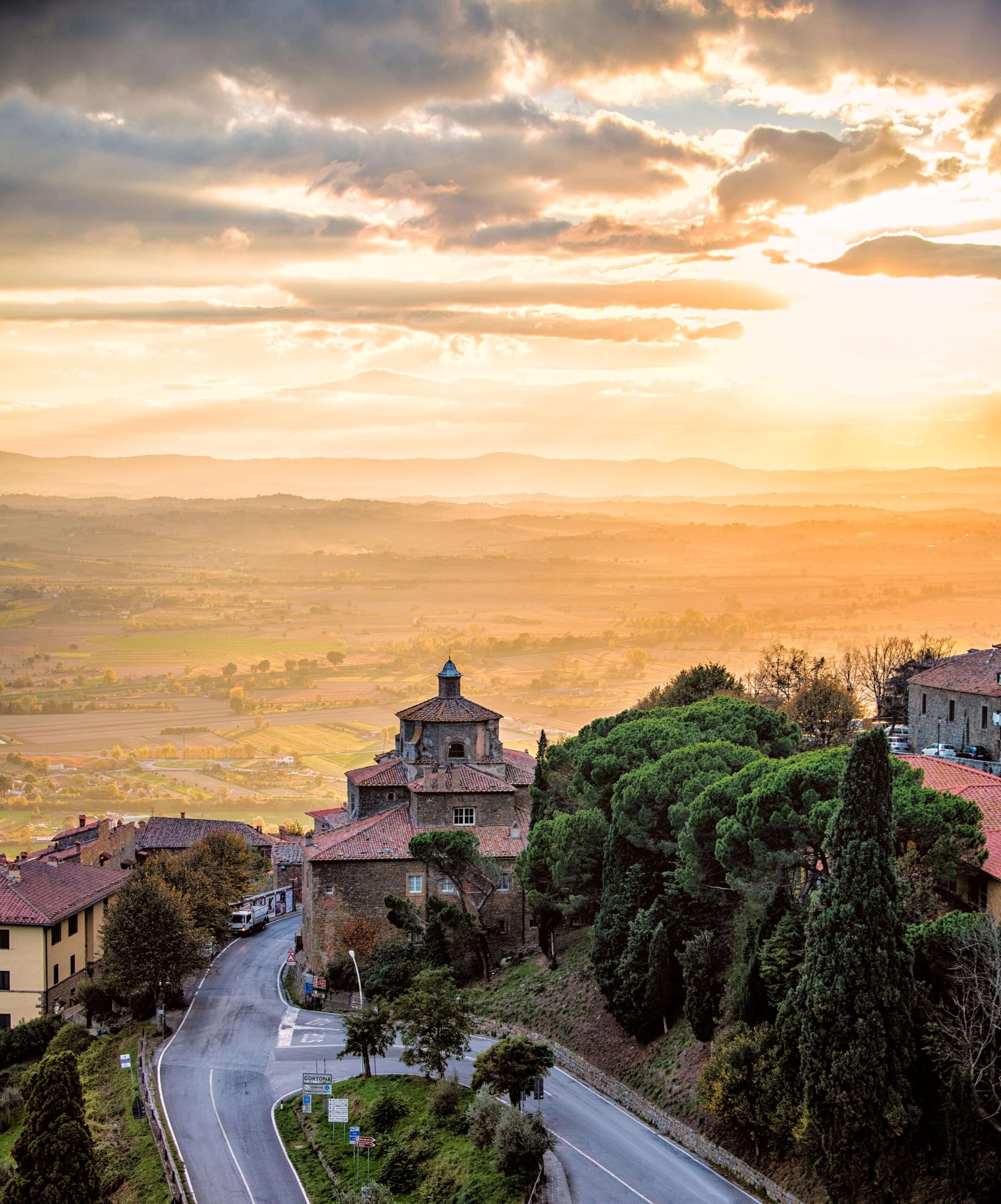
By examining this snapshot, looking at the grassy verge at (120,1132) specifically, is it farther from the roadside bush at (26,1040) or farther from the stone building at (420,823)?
the stone building at (420,823)

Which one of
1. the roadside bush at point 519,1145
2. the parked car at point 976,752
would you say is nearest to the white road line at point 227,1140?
the roadside bush at point 519,1145

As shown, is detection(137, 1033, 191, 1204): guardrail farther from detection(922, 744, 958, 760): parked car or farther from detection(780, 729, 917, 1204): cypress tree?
detection(922, 744, 958, 760): parked car

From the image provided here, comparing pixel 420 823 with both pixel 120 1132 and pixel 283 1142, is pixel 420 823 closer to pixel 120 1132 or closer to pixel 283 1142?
pixel 283 1142

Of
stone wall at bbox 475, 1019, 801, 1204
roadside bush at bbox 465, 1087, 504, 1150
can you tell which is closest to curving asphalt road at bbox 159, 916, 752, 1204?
stone wall at bbox 475, 1019, 801, 1204

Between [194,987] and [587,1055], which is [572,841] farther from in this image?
[194,987]

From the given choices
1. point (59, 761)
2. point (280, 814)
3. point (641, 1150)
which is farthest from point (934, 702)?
point (59, 761)
